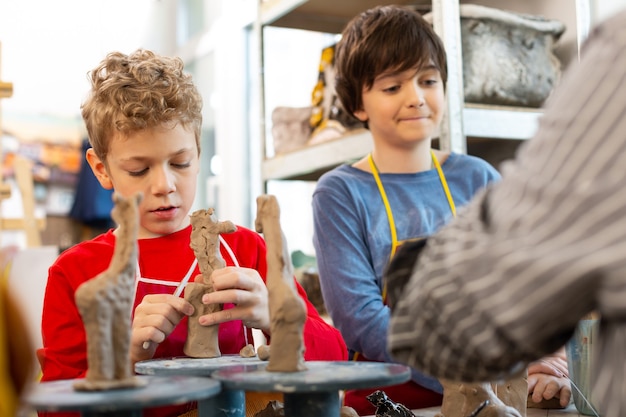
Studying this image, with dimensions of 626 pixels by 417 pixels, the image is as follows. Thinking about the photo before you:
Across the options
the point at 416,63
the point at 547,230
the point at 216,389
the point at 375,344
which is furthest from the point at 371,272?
the point at 547,230

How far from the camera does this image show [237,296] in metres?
1.08

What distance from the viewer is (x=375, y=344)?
149 centimetres

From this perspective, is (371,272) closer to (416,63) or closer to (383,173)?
(383,173)

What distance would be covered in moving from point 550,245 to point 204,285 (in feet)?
2.20

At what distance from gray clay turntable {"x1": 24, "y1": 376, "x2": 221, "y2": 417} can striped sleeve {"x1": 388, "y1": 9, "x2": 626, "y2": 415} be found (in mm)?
253

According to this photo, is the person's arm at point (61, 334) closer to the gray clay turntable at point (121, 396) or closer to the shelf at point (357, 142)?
the gray clay turntable at point (121, 396)

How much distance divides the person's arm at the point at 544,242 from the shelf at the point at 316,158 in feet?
4.78

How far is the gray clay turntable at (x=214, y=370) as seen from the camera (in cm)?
95

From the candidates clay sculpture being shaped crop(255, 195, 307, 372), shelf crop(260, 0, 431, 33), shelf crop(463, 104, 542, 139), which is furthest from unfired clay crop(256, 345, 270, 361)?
shelf crop(260, 0, 431, 33)

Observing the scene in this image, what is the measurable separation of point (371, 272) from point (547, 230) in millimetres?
1009

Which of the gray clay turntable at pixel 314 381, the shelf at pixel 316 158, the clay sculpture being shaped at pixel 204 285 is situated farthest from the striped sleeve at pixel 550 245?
the shelf at pixel 316 158

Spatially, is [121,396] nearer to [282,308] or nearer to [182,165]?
[282,308]

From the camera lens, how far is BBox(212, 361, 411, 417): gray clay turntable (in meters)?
0.79

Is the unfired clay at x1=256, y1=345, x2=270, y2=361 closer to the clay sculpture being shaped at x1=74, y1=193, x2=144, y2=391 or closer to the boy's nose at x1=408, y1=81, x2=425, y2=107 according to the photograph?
the clay sculpture being shaped at x1=74, y1=193, x2=144, y2=391
